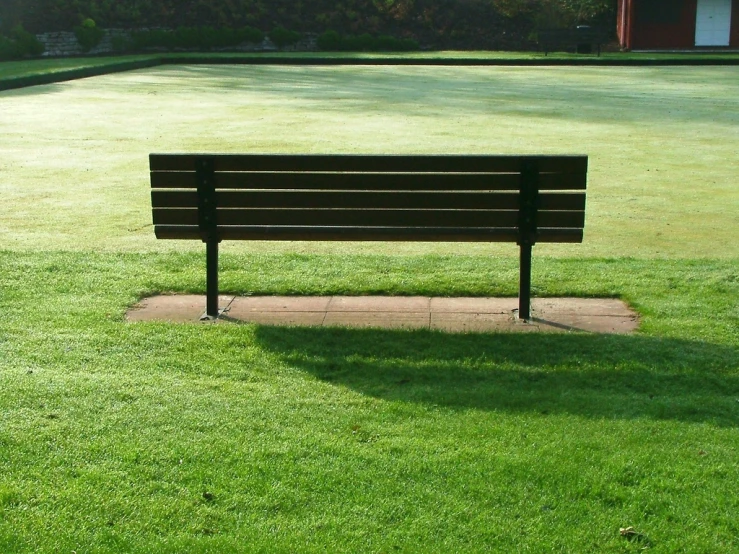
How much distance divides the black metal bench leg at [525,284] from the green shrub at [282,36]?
37169 millimetres

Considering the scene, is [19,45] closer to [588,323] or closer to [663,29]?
[663,29]

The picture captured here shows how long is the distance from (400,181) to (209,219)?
1036 mm

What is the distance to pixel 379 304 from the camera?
5.91 meters

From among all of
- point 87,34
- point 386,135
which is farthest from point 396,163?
point 87,34

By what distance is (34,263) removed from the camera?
21.8 ft

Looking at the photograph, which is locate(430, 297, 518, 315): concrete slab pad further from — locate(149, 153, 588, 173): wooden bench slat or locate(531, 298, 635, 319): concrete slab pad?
locate(149, 153, 588, 173): wooden bench slat

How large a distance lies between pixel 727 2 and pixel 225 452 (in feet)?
143

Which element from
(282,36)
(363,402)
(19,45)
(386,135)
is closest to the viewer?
(363,402)

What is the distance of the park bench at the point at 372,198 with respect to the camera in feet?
17.1

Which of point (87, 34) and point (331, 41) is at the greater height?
point (87, 34)

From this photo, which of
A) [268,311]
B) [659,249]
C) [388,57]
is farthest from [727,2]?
[268,311]

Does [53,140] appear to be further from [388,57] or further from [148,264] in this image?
[388,57]

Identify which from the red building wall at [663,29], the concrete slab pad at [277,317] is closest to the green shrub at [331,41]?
the red building wall at [663,29]

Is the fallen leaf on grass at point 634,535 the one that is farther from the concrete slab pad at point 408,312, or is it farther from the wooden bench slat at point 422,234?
the wooden bench slat at point 422,234
